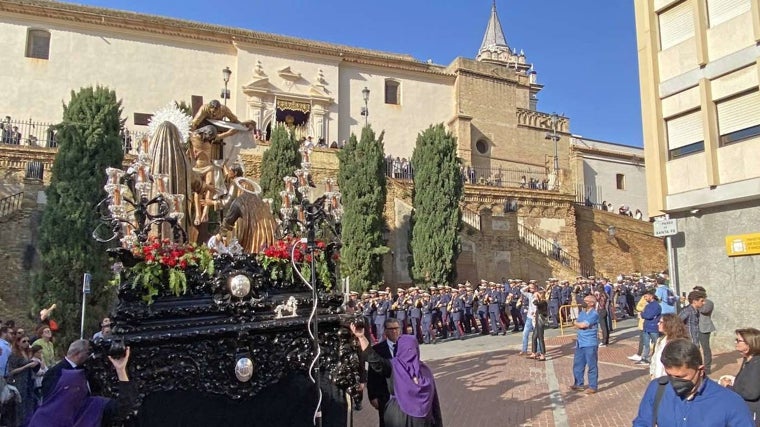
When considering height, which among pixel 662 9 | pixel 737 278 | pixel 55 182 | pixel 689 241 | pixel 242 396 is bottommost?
pixel 242 396

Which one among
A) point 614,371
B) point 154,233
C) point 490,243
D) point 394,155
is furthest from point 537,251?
point 154,233

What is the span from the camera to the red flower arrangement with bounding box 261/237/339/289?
6.16 m

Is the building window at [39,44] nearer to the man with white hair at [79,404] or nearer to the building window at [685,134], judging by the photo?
the building window at [685,134]

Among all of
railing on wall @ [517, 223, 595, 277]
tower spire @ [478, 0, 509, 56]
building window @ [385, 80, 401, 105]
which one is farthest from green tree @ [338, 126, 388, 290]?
tower spire @ [478, 0, 509, 56]

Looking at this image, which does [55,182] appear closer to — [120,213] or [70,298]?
[70,298]

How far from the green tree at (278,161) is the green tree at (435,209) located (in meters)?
5.64

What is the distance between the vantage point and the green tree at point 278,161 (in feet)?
76.6

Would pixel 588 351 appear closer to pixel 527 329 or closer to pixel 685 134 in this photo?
pixel 527 329

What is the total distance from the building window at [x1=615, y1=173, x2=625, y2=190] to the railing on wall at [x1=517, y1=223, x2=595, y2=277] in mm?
15832

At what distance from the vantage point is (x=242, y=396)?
5223 millimetres

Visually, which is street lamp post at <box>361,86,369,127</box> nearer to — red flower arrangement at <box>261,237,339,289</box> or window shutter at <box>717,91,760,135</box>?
window shutter at <box>717,91,760,135</box>

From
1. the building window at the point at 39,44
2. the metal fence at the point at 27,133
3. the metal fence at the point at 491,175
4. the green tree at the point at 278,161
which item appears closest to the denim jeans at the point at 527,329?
the green tree at the point at 278,161

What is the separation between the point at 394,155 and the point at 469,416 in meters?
27.5

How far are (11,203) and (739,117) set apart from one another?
23465mm
